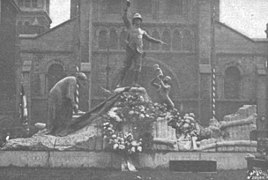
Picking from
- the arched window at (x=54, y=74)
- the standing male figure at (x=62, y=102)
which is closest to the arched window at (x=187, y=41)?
the arched window at (x=54, y=74)

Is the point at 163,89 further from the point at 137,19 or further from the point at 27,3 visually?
the point at 27,3

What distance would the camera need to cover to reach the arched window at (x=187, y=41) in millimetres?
35031

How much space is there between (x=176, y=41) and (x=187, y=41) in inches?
31.2

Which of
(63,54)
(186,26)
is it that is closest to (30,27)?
(63,54)

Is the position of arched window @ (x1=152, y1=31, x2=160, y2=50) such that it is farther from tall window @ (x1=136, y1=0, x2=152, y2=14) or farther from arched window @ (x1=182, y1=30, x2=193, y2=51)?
tall window @ (x1=136, y1=0, x2=152, y2=14)

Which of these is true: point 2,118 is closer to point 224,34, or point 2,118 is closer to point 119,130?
point 224,34

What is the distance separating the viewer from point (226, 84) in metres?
35.0

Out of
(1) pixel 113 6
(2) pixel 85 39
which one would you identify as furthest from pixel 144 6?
(2) pixel 85 39

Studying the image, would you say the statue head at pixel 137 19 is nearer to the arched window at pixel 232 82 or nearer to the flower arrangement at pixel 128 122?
the flower arrangement at pixel 128 122

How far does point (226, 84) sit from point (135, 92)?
2114cm

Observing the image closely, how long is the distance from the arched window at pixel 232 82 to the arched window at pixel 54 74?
38.5 ft

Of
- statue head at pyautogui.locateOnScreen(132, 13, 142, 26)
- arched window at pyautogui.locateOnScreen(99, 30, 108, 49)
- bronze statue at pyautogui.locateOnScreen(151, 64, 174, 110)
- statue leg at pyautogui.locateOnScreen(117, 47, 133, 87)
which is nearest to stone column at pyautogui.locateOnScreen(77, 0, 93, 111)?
arched window at pyautogui.locateOnScreen(99, 30, 108, 49)

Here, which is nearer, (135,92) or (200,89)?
(135,92)

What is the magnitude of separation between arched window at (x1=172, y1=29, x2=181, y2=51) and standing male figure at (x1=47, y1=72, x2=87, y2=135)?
21.6 m
